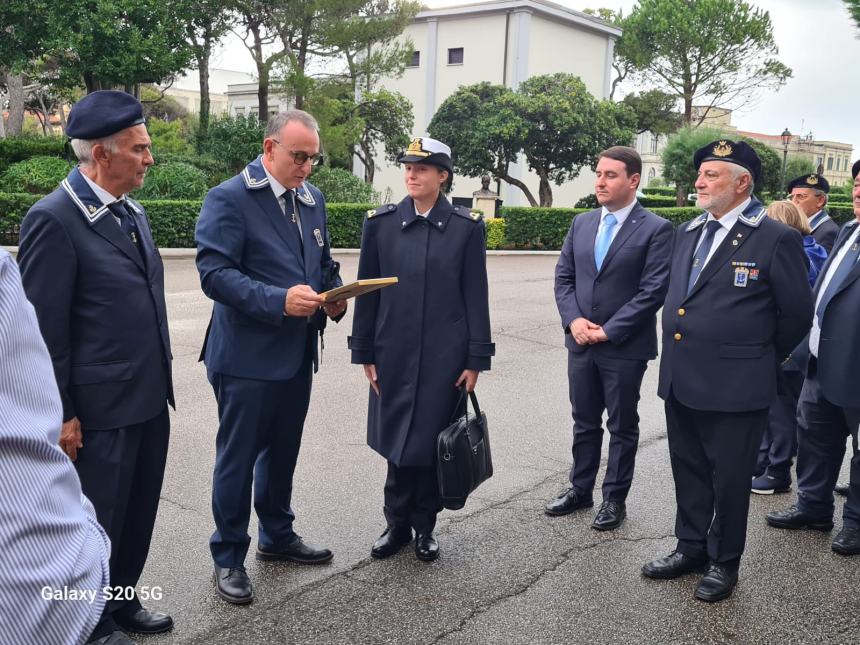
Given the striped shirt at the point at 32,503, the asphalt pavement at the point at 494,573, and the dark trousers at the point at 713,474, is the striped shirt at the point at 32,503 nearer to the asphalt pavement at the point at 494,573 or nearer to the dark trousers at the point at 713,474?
the asphalt pavement at the point at 494,573

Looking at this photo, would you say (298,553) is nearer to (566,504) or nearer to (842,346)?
(566,504)

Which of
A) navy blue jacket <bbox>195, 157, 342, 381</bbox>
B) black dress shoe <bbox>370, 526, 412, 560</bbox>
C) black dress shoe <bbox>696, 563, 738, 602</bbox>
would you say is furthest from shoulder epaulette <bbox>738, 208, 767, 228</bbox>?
black dress shoe <bbox>370, 526, 412, 560</bbox>

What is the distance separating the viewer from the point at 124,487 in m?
3.14

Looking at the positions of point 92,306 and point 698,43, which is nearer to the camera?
point 92,306

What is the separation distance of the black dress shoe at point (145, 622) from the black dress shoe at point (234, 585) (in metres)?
0.29

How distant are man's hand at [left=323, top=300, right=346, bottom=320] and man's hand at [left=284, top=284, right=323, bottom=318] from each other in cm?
17

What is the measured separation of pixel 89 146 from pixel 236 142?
76.2 ft

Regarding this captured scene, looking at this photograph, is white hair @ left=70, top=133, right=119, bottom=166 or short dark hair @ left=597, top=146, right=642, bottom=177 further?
short dark hair @ left=597, top=146, right=642, bottom=177

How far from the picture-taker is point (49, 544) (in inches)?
48.2

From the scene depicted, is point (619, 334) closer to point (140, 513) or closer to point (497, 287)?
point (140, 513)

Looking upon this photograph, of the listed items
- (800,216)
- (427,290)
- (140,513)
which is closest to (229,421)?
(140,513)

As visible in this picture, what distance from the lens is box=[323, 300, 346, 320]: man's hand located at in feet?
12.3

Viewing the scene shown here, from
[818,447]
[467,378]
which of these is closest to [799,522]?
[818,447]

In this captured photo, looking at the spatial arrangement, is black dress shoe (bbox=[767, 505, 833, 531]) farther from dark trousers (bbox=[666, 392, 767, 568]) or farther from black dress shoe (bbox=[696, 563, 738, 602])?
black dress shoe (bbox=[696, 563, 738, 602])
